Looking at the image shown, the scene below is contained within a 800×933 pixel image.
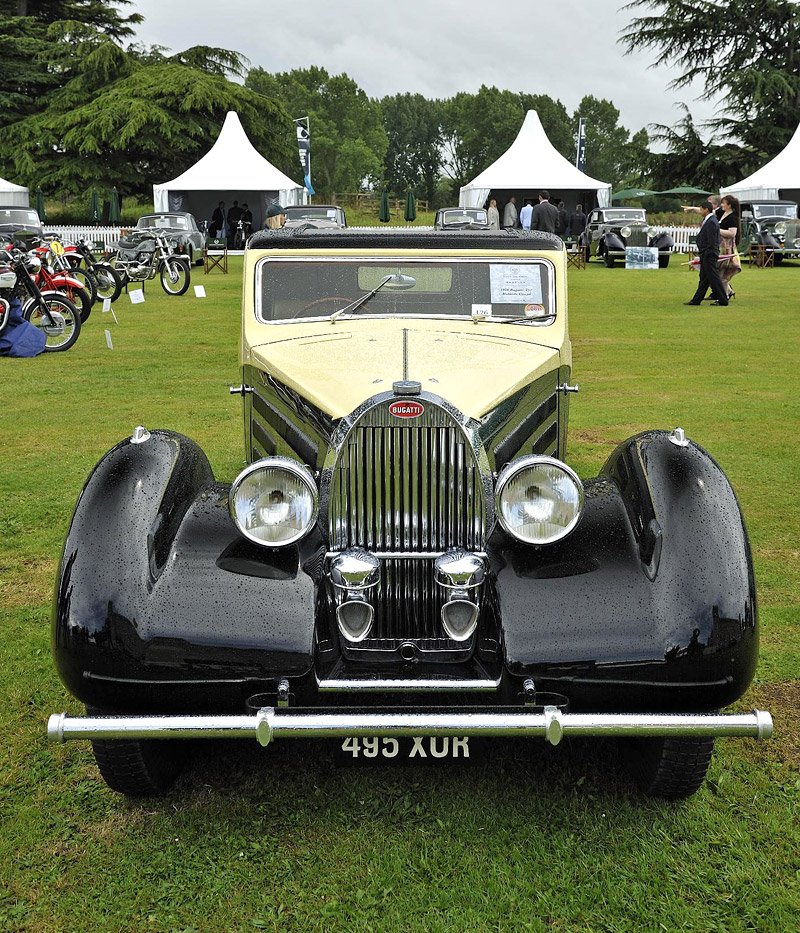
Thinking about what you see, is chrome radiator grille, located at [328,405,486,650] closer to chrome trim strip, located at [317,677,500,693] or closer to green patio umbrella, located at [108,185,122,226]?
chrome trim strip, located at [317,677,500,693]

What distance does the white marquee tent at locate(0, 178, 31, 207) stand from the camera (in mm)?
36031

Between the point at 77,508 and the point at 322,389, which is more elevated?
the point at 322,389

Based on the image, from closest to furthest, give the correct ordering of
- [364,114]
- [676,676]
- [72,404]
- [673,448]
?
1. [676,676]
2. [673,448]
3. [72,404]
4. [364,114]

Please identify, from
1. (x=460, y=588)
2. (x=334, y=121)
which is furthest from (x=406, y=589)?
(x=334, y=121)

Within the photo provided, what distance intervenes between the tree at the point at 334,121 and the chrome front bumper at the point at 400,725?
3130 inches

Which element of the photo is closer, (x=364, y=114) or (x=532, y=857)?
(x=532, y=857)

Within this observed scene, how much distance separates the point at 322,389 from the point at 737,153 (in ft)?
148

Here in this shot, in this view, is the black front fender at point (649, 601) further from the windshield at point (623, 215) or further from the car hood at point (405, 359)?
the windshield at point (623, 215)

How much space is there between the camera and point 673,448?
3.27 meters

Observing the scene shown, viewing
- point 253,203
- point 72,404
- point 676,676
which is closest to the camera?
point 676,676

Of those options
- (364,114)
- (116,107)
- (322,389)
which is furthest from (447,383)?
(364,114)

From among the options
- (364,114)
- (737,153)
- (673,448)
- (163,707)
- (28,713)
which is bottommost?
(28,713)

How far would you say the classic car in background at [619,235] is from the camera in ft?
87.9

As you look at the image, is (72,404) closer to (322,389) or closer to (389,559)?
(322,389)
